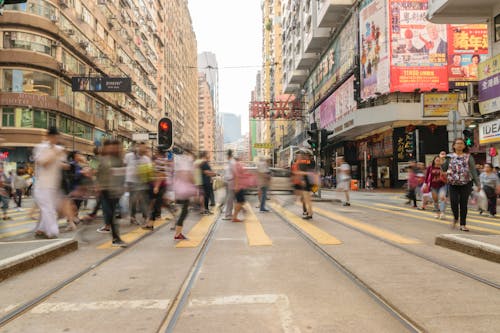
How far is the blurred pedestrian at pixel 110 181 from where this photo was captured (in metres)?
6.43

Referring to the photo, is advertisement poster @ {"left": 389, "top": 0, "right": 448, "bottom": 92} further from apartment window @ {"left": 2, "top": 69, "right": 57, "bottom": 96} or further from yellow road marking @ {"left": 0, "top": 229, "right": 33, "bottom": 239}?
yellow road marking @ {"left": 0, "top": 229, "right": 33, "bottom": 239}

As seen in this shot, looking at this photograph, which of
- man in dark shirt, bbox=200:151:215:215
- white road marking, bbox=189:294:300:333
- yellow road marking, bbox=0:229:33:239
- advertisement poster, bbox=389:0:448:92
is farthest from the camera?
advertisement poster, bbox=389:0:448:92

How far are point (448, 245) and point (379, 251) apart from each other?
1111 millimetres

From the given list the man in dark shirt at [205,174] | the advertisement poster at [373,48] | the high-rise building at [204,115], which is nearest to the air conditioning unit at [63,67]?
the advertisement poster at [373,48]

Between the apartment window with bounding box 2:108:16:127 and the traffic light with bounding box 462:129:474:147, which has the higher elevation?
the apartment window with bounding box 2:108:16:127

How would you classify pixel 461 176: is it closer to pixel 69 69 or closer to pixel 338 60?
pixel 69 69

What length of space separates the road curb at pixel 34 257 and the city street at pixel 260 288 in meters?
0.10

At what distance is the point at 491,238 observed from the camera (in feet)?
20.5

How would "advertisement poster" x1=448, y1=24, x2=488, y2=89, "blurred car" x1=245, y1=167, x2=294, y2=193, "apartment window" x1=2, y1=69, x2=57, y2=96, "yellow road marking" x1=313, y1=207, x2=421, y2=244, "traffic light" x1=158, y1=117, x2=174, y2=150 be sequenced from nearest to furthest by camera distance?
"yellow road marking" x1=313, y1=207, x2=421, y2=244 → "traffic light" x1=158, y1=117, x2=174, y2=150 → "blurred car" x1=245, y1=167, x2=294, y2=193 → "advertisement poster" x1=448, y1=24, x2=488, y2=89 → "apartment window" x1=2, y1=69, x2=57, y2=96

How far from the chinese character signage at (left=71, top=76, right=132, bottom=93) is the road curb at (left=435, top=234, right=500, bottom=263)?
19162mm

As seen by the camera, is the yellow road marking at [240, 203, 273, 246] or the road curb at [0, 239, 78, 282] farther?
the yellow road marking at [240, 203, 273, 246]

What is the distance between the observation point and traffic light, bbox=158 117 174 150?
12981 millimetres

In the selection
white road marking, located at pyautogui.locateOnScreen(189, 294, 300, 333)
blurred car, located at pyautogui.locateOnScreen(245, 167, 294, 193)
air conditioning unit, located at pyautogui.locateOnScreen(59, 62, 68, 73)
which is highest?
air conditioning unit, located at pyautogui.locateOnScreen(59, 62, 68, 73)

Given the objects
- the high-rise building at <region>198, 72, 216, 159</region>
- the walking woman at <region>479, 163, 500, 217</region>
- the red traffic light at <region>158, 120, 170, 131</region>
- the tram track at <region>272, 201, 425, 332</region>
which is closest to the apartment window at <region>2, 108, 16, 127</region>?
the red traffic light at <region>158, 120, 170, 131</region>
